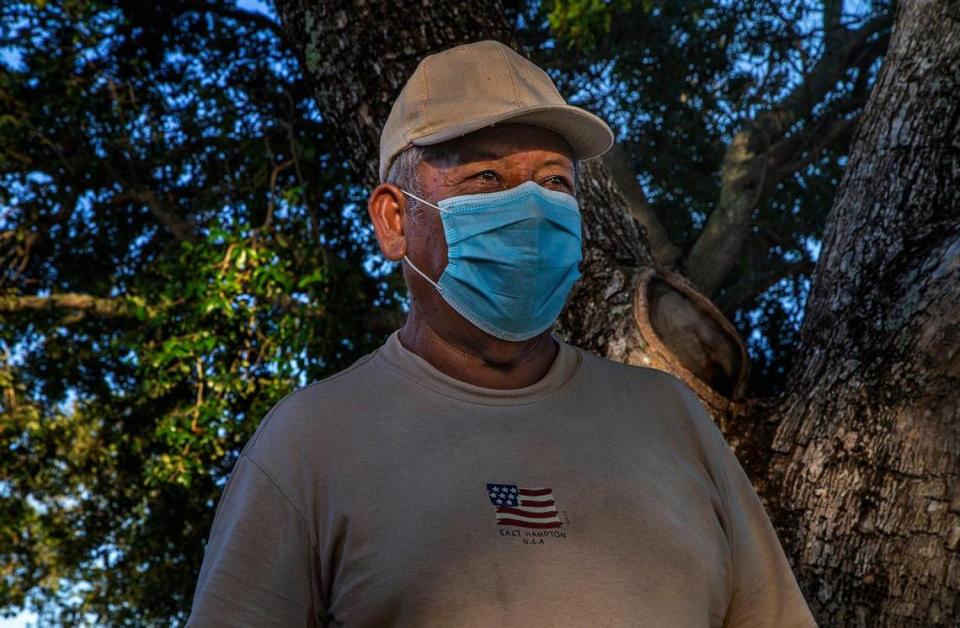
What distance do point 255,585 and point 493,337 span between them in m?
0.74

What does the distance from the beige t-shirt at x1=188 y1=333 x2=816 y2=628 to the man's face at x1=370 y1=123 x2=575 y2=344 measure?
0.18 meters

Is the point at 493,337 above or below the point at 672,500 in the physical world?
above

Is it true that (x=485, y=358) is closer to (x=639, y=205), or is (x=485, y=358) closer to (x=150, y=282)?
(x=639, y=205)

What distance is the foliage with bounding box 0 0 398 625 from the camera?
25.9ft

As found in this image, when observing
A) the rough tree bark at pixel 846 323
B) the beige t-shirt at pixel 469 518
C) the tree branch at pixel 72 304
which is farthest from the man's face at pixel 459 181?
the tree branch at pixel 72 304

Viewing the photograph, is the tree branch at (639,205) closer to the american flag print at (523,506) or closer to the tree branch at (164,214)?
the tree branch at (164,214)

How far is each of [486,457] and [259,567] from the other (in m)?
0.46

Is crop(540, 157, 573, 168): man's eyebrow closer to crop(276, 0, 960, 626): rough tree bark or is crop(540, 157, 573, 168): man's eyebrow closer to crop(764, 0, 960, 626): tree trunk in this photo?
crop(276, 0, 960, 626): rough tree bark

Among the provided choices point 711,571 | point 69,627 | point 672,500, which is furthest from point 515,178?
point 69,627

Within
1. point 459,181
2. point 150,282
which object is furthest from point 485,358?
point 150,282

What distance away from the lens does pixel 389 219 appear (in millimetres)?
2627

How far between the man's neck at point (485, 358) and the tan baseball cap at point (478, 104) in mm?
428

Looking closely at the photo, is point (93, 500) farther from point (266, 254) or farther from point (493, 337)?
point (493, 337)

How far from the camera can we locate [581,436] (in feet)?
Answer: 7.61
